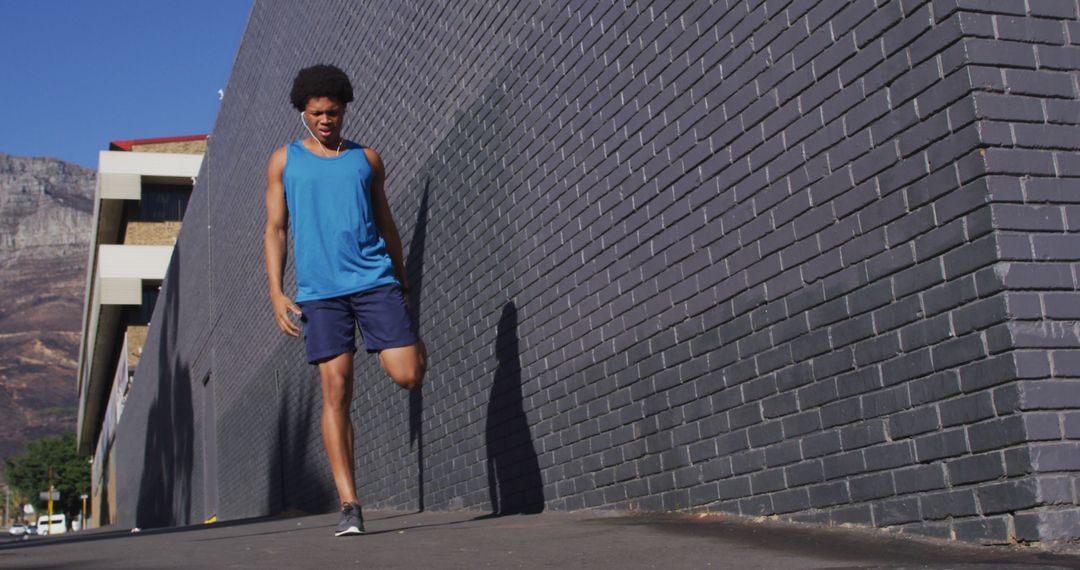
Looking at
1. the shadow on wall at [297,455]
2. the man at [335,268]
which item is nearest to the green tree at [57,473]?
the shadow on wall at [297,455]

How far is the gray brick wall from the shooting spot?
3500 millimetres

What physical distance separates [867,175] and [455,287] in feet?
13.3

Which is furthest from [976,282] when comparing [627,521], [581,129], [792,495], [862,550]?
[581,129]

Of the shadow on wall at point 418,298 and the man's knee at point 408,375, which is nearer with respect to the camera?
the man's knee at point 408,375

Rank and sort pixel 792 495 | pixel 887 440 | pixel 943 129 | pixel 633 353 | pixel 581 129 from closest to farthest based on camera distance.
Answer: pixel 943 129, pixel 887 440, pixel 792 495, pixel 633 353, pixel 581 129

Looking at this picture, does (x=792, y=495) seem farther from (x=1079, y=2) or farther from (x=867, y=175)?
(x=1079, y=2)

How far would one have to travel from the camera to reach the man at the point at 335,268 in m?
5.33

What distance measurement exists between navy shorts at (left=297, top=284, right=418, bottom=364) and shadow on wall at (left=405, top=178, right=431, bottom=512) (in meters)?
2.83

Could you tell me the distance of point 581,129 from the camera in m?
5.98

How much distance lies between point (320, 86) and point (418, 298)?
319cm

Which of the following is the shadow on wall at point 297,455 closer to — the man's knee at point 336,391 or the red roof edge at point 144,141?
the man's knee at point 336,391

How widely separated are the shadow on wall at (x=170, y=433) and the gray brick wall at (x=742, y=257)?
13.1 metres

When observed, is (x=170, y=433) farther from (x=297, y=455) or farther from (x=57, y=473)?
(x=57, y=473)

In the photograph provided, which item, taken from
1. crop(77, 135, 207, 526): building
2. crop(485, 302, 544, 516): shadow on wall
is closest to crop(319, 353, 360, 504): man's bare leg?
crop(485, 302, 544, 516): shadow on wall
